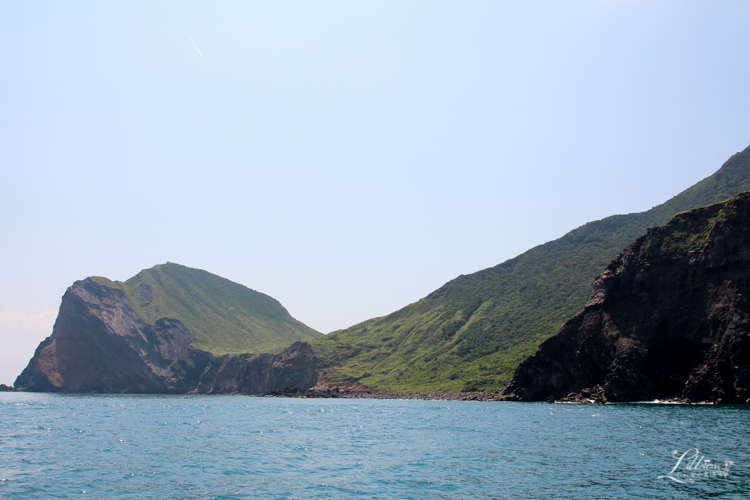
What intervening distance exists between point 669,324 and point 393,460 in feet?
256

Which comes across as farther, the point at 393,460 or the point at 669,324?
the point at 669,324

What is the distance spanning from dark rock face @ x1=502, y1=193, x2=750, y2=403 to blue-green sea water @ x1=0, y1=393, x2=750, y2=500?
85.8ft

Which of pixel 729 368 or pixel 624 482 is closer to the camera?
pixel 624 482

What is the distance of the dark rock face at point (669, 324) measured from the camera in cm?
8081

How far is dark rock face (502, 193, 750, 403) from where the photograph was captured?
8081 centimetres

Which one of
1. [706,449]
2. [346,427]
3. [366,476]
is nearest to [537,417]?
[346,427]

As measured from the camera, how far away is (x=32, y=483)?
95.1 feet

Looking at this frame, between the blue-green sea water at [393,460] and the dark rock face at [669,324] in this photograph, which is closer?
the blue-green sea water at [393,460]

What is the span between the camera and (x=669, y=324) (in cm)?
9150

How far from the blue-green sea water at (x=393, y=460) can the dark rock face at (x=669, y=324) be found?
85.8ft

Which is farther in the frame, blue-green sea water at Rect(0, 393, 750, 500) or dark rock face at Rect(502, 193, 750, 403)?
dark rock face at Rect(502, 193, 750, 403)

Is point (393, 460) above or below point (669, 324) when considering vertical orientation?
below

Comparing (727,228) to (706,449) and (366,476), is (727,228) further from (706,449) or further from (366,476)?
(366,476)

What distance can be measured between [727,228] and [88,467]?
10411 centimetres
